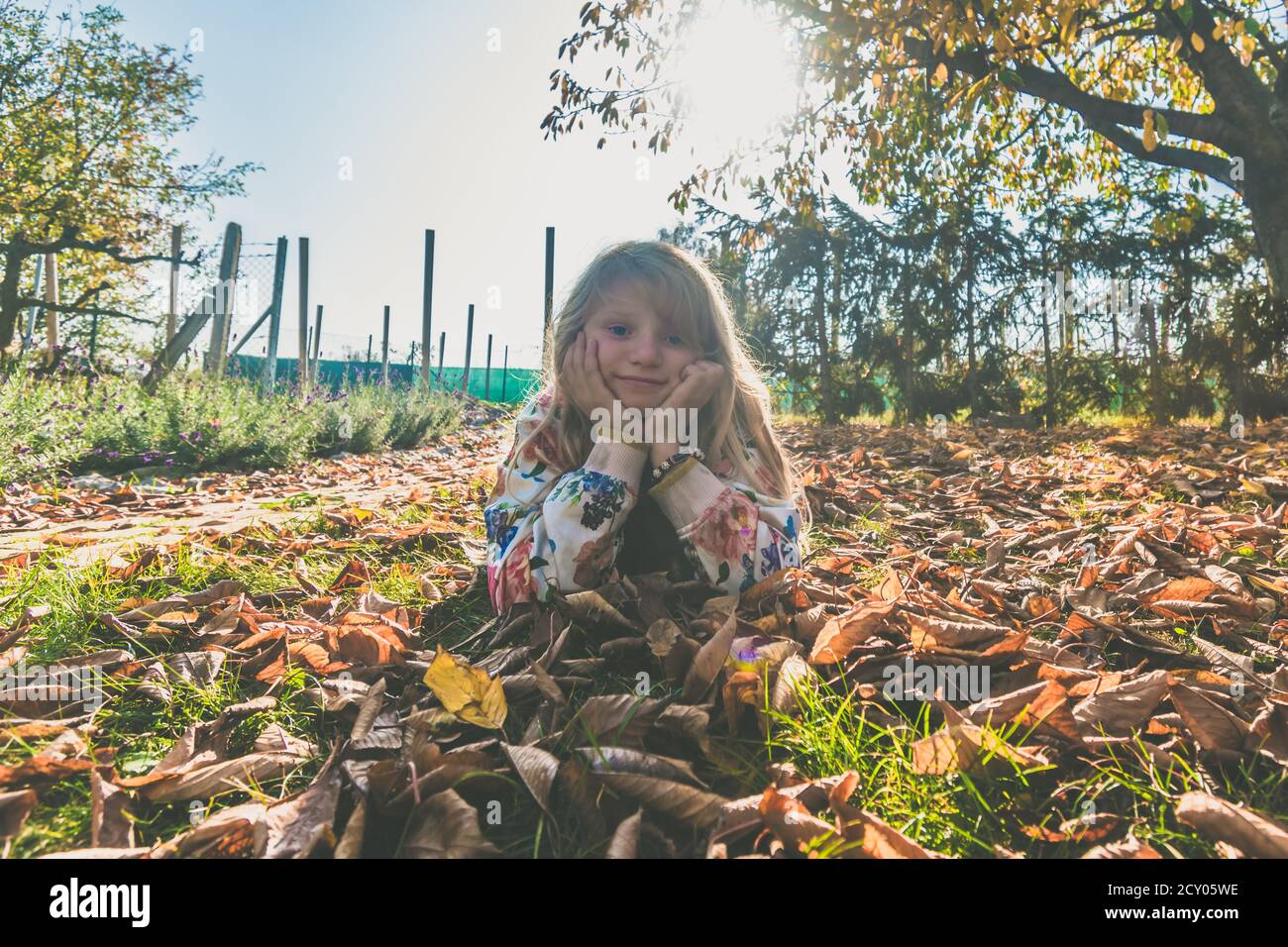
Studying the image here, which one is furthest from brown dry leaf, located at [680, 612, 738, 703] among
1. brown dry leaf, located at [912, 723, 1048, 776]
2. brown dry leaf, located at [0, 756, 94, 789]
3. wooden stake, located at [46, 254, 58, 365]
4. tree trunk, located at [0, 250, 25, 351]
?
wooden stake, located at [46, 254, 58, 365]

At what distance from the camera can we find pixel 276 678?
1.58m

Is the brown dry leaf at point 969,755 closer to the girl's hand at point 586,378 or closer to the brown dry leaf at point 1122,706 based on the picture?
the brown dry leaf at point 1122,706

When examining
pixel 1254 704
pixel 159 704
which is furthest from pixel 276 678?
pixel 1254 704

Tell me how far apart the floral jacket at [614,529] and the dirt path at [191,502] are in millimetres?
1040

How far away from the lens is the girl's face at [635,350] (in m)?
1.98

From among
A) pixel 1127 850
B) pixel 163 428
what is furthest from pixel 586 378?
pixel 163 428

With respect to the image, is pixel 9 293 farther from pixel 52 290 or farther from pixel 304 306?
pixel 52 290

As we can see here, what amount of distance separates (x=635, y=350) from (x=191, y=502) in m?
4.23

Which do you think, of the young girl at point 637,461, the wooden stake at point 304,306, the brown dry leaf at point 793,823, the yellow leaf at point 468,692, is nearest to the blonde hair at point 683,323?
the young girl at point 637,461

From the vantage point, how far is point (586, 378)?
6.56 ft

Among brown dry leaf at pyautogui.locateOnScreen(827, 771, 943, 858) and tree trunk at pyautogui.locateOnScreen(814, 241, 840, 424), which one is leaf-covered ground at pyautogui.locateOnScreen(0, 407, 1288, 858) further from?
tree trunk at pyautogui.locateOnScreen(814, 241, 840, 424)

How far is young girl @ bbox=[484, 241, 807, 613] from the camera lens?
1880 mm
